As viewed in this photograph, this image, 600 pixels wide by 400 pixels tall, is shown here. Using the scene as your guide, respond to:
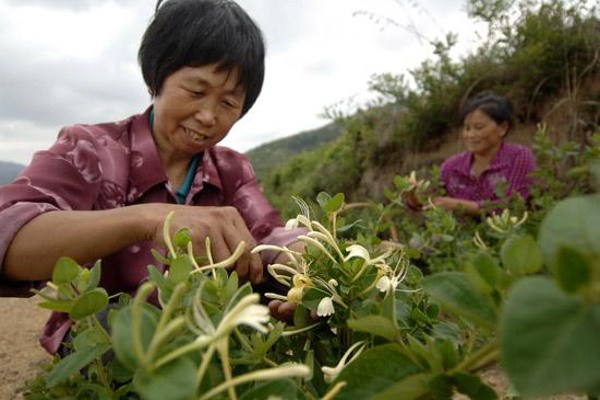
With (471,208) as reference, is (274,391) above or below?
above

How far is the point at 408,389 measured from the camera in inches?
9.9

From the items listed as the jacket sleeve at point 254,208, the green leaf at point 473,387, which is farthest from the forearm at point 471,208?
the green leaf at point 473,387

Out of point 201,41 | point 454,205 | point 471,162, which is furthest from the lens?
point 471,162

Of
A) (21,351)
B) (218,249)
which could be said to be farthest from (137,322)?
(21,351)

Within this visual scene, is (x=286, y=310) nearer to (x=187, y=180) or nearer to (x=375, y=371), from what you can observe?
(x=375, y=371)

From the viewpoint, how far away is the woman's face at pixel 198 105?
993 mm

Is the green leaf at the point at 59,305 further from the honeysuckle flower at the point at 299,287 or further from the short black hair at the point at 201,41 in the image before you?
the short black hair at the point at 201,41

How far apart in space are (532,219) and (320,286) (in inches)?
53.2

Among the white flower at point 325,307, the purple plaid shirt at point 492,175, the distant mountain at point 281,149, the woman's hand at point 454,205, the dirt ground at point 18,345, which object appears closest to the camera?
the white flower at point 325,307

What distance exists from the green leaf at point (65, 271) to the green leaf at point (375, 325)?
0.18 metres

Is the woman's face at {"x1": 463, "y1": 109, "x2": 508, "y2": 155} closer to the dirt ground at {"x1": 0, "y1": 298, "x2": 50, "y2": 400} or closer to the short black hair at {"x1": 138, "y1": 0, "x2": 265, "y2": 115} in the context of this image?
the short black hair at {"x1": 138, "y1": 0, "x2": 265, "y2": 115}

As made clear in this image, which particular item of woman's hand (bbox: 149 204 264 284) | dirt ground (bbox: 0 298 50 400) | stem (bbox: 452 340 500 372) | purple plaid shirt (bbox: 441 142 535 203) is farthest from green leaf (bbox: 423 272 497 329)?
purple plaid shirt (bbox: 441 142 535 203)

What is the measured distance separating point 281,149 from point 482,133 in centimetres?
513

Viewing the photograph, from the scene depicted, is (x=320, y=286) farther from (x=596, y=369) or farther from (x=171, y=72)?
(x=171, y=72)
